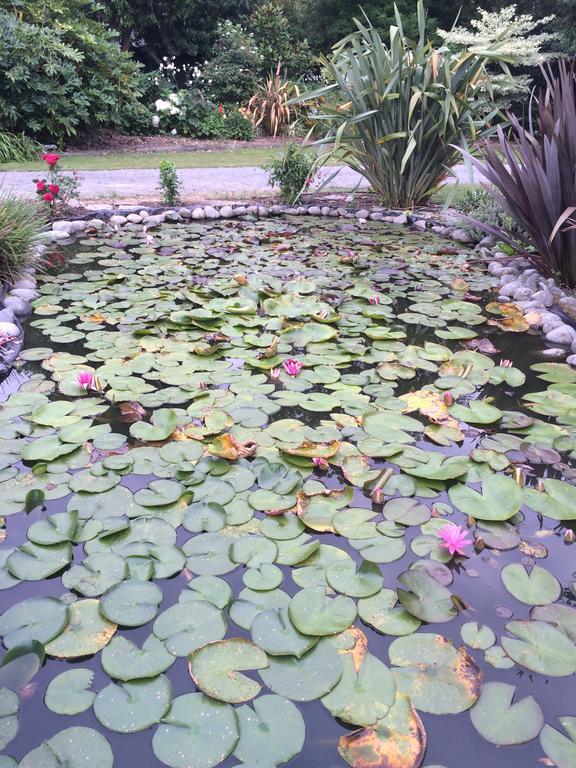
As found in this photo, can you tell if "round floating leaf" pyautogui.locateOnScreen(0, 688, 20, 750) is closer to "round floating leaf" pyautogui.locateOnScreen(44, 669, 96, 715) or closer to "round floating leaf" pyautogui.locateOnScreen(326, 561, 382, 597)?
"round floating leaf" pyautogui.locateOnScreen(44, 669, 96, 715)

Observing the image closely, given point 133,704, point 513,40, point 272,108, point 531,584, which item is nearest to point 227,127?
point 272,108

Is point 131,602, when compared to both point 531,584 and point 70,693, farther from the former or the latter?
point 531,584

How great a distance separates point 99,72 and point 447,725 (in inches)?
376

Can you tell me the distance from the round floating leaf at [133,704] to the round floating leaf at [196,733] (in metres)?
0.02

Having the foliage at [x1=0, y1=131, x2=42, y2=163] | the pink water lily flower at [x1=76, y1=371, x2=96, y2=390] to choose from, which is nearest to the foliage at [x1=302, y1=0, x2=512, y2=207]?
the pink water lily flower at [x1=76, y1=371, x2=96, y2=390]

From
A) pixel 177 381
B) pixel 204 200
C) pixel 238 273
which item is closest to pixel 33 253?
pixel 238 273

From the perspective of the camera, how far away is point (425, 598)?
1.36m

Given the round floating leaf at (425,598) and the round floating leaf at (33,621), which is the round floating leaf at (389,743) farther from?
the round floating leaf at (33,621)

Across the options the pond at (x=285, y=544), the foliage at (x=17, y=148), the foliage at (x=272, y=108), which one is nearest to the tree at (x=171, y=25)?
the foliage at (x=272, y=108)

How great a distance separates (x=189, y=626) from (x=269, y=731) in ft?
0.97

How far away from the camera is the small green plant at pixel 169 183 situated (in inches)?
204

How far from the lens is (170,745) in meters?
1.04

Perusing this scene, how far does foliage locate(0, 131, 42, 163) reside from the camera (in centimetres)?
731

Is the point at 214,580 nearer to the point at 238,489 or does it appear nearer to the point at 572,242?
the point at 238,489
